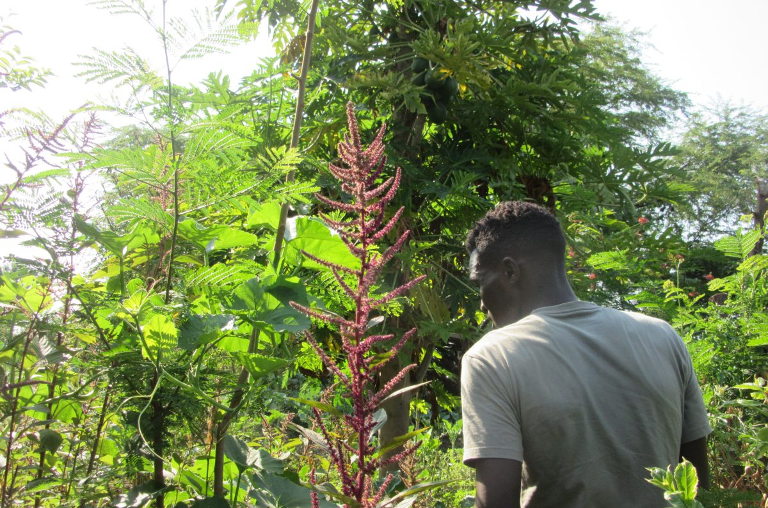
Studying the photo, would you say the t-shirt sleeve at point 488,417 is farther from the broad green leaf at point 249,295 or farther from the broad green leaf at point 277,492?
the broad green leaf at point 249,295

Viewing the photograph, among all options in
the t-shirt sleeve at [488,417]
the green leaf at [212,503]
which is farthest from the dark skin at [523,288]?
the green leaf at [212,503]

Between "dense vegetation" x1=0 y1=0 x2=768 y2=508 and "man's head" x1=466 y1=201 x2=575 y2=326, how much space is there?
29cm

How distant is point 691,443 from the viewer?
175 cm

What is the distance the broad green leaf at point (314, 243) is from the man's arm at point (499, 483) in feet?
1.84

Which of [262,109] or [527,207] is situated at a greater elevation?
[262,109]

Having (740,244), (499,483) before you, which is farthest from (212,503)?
(740,244)

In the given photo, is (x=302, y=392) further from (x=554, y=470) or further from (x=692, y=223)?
(x=692, y=223)

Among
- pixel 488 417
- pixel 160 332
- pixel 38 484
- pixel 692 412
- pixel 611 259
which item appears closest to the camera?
pixel 160 332

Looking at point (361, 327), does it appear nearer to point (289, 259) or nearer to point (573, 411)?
point (289, 259)

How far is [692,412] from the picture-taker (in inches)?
68.2

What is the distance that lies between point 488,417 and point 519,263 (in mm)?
503

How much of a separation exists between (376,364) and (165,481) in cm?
63

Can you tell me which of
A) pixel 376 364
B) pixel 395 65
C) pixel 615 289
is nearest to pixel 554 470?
pixel 376 364

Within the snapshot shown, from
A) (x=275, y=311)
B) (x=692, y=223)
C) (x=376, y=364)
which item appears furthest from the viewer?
(x=692, y=223)
